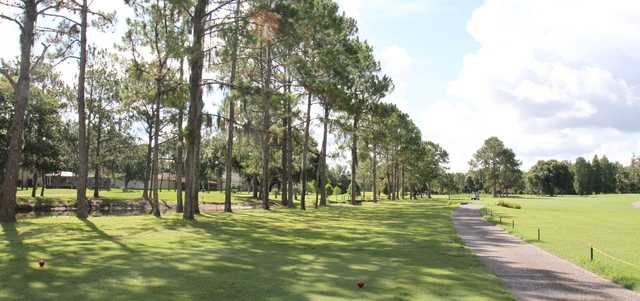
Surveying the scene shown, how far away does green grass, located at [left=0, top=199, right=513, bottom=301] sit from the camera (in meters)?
8.52

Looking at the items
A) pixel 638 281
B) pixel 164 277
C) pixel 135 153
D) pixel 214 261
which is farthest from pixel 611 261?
pixel 135 153

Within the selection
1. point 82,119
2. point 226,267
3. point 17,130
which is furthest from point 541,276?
point 82,119

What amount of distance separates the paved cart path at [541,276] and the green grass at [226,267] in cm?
55

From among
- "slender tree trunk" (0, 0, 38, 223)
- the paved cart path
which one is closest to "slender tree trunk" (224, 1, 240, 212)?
"slender tree trunk" (0, 0, 38, 223)

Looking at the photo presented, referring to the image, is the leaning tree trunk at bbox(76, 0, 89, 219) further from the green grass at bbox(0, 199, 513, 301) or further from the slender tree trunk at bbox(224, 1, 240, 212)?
the slender tree trunk at bbox(224, 1, 240, 212)

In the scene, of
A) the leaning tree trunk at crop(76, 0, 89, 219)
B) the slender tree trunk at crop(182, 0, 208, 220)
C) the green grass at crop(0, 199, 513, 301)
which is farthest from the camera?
the leaning tree trunk at crop(76, 0, 89, 219)

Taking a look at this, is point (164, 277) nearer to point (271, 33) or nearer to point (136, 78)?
point (271, 33)

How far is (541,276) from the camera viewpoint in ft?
37.3

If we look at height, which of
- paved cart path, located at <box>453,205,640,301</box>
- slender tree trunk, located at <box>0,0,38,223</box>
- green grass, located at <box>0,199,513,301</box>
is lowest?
paved cart path, located at <box>453,205,640,301</box>

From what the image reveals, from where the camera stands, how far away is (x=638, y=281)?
35.8ft

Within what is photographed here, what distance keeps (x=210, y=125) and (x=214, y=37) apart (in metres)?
4.24

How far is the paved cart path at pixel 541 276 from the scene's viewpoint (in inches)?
372

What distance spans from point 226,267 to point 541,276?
7.08 meters

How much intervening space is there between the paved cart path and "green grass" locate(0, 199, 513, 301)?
546 mm
